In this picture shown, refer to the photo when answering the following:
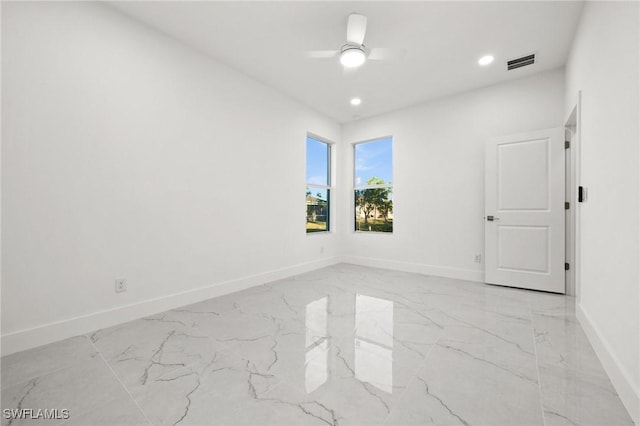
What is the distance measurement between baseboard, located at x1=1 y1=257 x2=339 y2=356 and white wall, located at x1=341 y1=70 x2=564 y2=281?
8.10 feet

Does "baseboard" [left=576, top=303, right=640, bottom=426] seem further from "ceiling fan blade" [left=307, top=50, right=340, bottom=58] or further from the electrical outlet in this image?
the electrical outlet

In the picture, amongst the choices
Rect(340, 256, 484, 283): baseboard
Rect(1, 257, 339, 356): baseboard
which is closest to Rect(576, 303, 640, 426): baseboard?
Rect(340, 256, 484, 283): baseboard

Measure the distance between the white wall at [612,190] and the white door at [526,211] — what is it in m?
1.06

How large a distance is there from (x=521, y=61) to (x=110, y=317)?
4.96m

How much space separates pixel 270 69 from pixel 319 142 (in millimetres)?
1815

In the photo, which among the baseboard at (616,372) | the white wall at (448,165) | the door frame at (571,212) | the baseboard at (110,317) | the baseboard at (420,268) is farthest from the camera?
the baseboard at (420,268)

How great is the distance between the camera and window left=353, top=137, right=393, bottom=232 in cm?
483

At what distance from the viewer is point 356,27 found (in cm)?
238

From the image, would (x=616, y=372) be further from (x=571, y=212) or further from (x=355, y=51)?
(x=355, y=51)

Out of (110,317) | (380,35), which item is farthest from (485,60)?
(110,317)

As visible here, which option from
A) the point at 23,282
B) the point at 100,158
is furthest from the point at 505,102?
the point at 23,282

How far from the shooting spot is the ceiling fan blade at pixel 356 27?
2.29m

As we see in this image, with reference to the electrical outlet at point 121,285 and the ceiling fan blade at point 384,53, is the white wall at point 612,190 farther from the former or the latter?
the electrical outlet at point 121,285

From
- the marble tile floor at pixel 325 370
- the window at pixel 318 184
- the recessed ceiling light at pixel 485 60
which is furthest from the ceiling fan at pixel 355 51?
the marble tile floor at pixel 325 370
